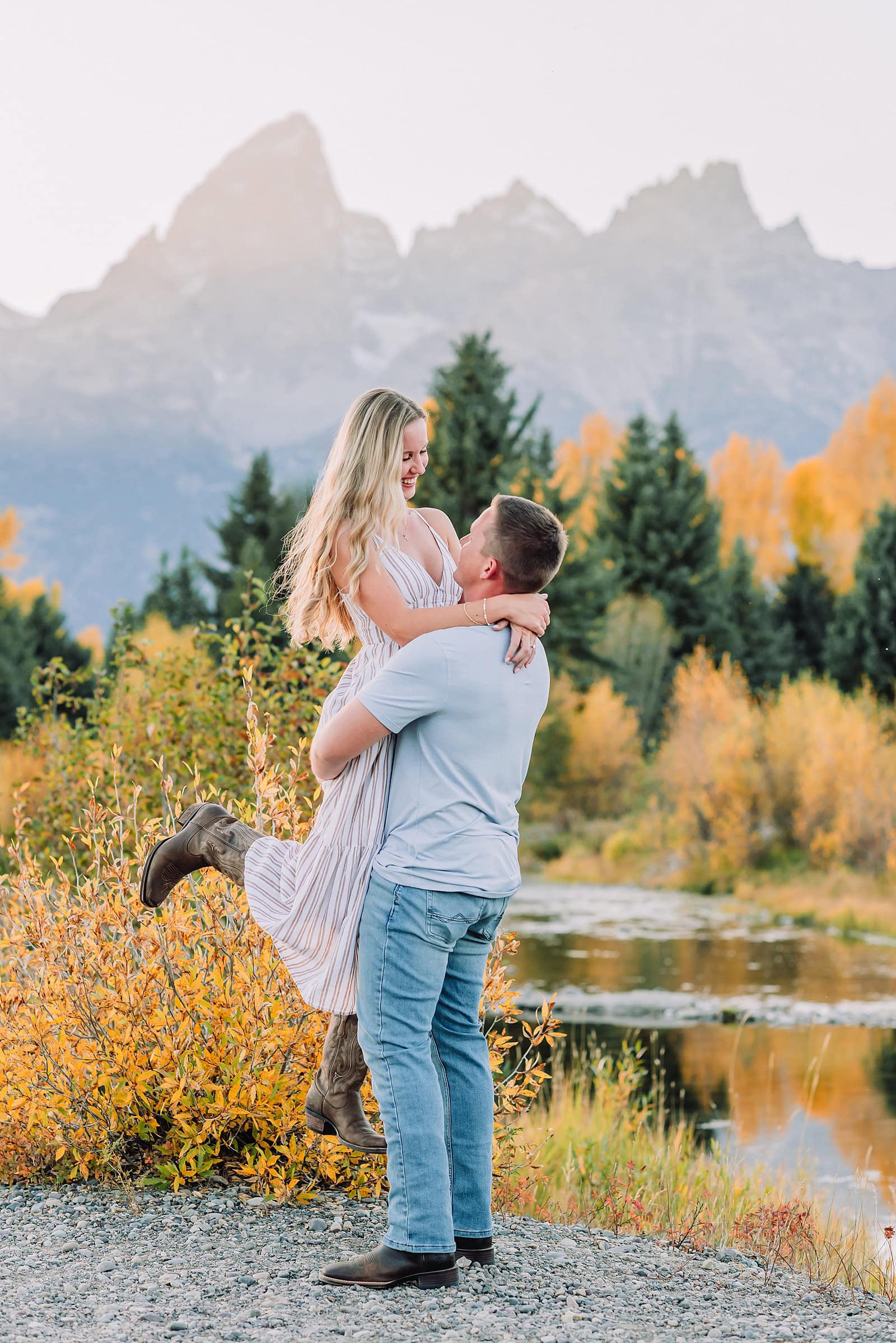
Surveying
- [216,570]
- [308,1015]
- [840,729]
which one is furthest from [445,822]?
[216,570]

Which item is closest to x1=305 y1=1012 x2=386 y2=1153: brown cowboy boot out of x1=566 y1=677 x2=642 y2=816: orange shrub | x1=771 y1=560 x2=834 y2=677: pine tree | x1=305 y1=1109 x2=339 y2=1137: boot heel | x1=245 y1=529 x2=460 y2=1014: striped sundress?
x1=305 y1=1109 x2=339 y2=1137: boot heel

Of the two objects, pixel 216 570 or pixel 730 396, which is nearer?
pixel 216 570

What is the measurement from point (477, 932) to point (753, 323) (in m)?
184

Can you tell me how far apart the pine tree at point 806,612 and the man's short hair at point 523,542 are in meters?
31.0

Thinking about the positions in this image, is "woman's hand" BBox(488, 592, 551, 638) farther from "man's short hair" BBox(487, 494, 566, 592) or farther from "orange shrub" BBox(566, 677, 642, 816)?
"orange shrub" BBox(566, 677, 642, 816)

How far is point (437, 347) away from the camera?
169 meters

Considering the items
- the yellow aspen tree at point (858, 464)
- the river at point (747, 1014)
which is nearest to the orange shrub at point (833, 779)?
the river at point (747, 1014)

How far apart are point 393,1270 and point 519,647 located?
1.46m

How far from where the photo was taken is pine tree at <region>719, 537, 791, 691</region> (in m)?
31.5

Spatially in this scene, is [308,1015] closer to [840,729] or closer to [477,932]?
[477,932]

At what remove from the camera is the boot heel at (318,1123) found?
137 inches

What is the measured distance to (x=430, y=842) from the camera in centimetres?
310

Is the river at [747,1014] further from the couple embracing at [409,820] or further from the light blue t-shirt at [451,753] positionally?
the light blue t-shirt at [451,753]

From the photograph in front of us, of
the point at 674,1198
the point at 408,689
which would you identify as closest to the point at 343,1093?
the point at 408,689
